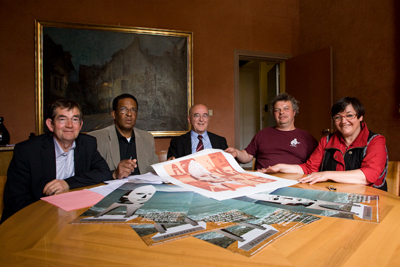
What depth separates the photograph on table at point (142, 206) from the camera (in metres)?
0.63

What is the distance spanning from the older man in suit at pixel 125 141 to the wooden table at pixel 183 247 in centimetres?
137

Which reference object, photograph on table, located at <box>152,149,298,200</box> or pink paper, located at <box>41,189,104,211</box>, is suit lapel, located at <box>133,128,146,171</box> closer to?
photograph on table, located at <box>152,149,298,200</box>

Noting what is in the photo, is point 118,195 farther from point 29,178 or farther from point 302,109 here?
point 302,109

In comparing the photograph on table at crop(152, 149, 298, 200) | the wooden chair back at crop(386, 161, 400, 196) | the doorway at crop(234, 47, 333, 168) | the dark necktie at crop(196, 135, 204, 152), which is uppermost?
the doorway at crop(234, 47, 333, 168)

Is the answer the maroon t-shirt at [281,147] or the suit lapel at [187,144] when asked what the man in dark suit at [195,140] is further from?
the maroon t-shirt at [281,147]

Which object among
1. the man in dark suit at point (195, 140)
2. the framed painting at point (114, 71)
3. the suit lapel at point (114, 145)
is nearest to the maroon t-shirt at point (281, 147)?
the man in dark suit at point (195, 140)

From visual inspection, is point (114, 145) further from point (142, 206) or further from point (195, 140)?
point (142, 206)

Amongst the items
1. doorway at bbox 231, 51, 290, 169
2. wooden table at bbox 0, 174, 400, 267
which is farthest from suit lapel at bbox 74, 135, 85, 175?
doorway at bbox 231, 51, 290, 169

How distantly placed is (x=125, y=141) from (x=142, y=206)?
1494 millimetres

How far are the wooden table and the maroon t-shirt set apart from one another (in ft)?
4.70

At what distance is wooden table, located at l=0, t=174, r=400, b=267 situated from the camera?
17.6 inches

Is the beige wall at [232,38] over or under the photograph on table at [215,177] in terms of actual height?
over

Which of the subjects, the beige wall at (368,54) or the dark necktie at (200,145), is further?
Answer: the beige wall at (368,54)

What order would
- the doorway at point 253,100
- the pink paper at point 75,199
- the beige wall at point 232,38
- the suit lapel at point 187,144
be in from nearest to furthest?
the pink paper at point 75,199
the suit lapel at point 187,144
the beige wall at point 232,38
the doorway at point 253,100
